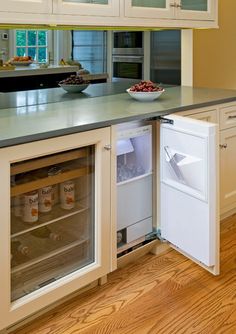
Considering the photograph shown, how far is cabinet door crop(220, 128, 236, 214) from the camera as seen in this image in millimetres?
2635

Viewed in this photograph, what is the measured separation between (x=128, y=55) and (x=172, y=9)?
194 centimetres

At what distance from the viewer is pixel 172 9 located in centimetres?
258

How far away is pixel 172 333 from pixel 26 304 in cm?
59

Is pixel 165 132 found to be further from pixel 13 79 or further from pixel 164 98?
pixel 13 79

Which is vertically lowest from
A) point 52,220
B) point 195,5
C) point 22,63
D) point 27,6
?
point 52,220

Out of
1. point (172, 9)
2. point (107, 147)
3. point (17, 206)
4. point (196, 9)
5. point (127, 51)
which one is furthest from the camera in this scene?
point (127, 51)

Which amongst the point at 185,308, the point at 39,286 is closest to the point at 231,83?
the point at 185,308

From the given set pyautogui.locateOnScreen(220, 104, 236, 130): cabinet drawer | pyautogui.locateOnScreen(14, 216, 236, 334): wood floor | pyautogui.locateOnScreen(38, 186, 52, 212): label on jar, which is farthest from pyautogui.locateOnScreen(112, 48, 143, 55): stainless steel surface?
pyautogui.locateOnScreen(38, 186, 52, 212): label on jar

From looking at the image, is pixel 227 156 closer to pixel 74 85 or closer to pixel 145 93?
pixel 145 93

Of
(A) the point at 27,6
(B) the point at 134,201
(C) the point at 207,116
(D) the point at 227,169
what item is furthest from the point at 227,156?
(A) the point at 27,6

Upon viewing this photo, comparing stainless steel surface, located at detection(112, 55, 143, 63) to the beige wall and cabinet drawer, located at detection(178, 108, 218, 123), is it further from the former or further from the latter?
cabinet drawer, located at detection(178, 108, 218, 123)

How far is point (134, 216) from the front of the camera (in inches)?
87.7

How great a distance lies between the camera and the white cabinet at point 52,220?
5.29ft

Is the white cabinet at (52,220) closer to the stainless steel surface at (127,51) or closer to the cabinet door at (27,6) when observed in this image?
the cabinet door at (27,6)
